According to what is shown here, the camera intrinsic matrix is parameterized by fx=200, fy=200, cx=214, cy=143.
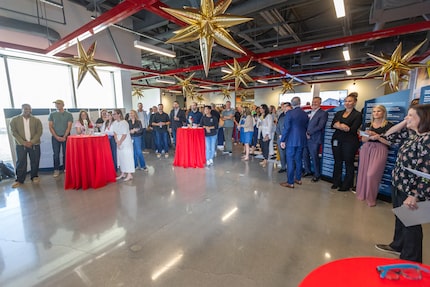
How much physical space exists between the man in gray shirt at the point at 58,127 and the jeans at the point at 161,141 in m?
2.59

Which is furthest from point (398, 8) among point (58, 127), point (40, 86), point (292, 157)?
point (40, 86)

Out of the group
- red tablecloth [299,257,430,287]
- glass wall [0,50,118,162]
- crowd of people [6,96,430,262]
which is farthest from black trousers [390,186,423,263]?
glass wall [0,50,118,162]

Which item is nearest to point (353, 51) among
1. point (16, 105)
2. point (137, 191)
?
point (137, 191)

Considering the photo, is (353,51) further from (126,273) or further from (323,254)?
(126,273)

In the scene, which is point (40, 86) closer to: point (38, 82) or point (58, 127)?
point (38, 82)

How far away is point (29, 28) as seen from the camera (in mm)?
4816

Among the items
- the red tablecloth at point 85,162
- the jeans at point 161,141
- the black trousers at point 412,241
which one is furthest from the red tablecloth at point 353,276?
the jeans at point 161,141

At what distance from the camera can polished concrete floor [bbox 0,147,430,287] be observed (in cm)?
182

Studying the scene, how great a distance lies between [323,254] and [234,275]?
0.98m

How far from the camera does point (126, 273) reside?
1817mm

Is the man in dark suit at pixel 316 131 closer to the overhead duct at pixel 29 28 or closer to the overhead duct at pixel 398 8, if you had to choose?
the overhead duct at pixel 398 8

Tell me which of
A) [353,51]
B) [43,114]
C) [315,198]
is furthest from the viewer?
[353,51]

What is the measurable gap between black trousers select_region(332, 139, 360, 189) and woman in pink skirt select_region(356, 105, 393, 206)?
0.29 meters

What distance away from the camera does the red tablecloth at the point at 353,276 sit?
741 millimetres
